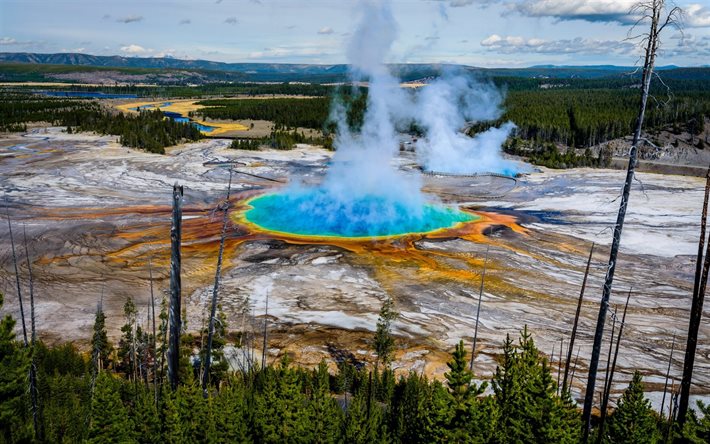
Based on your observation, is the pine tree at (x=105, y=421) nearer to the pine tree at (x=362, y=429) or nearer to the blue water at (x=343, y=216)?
the pine tree at (x=362, y=429)

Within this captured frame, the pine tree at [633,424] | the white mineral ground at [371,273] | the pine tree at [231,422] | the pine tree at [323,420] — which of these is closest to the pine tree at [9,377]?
the pine tree at [231,422]

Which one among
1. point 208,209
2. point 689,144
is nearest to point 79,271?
point 208,209

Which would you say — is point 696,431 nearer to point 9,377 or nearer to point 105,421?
point 105,421

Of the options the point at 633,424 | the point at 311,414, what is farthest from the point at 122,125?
the point at 633,424

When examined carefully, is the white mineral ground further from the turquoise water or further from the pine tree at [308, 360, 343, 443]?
the pine tree at [308, 360, 343, 443]

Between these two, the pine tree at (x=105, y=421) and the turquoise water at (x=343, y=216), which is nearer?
the pine tree at (x=105, y=421)

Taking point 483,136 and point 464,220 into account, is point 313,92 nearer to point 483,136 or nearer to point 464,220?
point 483,136
